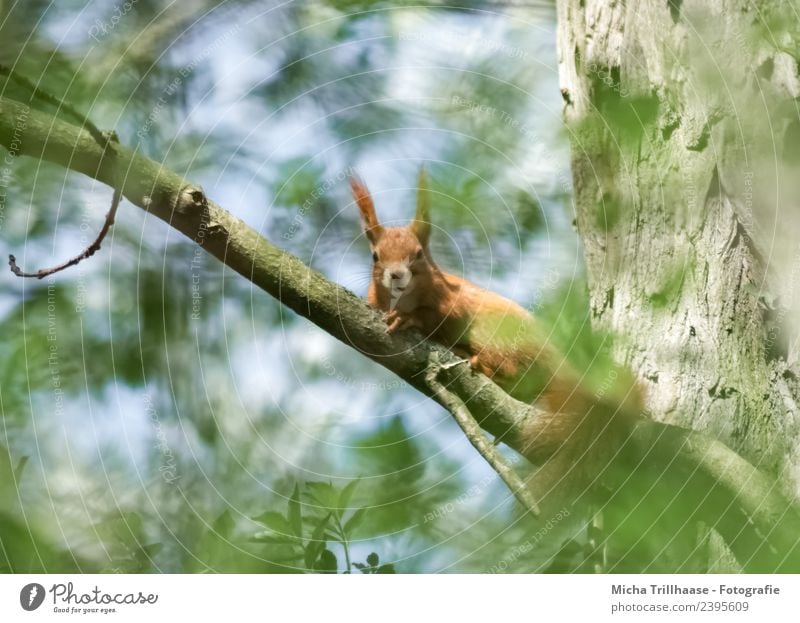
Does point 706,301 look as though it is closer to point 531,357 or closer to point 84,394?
point 531,357

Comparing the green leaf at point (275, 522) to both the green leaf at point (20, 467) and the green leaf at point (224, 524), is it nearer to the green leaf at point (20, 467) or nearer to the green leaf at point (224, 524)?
the green leaf at point (224, 524)

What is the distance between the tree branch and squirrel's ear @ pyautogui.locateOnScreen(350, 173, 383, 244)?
1.40 feet

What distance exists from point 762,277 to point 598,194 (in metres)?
0.39

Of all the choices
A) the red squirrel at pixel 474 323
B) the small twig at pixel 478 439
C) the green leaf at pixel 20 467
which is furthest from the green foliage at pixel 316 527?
the green leaf at pixel 20 467

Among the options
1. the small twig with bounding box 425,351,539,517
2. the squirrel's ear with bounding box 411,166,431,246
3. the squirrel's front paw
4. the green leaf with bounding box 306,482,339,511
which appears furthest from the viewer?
the squirrel's ear with bounding box 411,166,431,246

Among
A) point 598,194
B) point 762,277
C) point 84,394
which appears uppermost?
point 598,194

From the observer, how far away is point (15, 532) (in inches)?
67.6

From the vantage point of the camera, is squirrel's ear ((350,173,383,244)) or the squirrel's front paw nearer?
the squirrel's front paw

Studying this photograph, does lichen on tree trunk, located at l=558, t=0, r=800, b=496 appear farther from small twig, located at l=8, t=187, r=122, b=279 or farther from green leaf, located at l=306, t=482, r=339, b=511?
small twig, located at l=8, t=187, r=122, b=279

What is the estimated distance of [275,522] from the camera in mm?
1711

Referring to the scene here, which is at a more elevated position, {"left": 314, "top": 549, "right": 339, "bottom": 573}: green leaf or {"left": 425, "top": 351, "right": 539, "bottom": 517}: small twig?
{"left": 425, "top": 351, "right": 539, "bottom": 517}: small twig

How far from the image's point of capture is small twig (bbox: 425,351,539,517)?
1610mm

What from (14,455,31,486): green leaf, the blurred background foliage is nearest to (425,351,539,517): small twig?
the blurred background foliage

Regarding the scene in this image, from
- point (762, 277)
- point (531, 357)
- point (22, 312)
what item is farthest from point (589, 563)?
point (22, 312)
